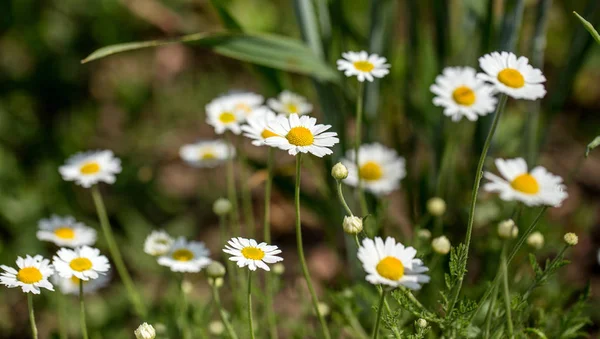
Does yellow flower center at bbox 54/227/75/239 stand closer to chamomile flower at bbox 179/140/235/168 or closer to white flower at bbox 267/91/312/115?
chamomile flower at bbox 179/140/235/168

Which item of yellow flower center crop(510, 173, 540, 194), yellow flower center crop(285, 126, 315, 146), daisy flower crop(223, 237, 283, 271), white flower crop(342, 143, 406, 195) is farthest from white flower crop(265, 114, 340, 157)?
white flower crop(342, 143, 406, 195)

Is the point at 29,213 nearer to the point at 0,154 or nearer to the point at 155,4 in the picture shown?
the point at 0,154

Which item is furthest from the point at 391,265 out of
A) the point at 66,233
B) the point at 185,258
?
the point at 66,233

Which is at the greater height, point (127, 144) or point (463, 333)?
point (127, 144)

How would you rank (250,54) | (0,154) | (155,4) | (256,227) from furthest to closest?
(155,4) < (256,227) < (0,154) < (250,54)

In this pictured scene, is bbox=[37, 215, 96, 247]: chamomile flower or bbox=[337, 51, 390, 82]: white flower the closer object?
bbox=[337, 51, 390, 82]: white flower

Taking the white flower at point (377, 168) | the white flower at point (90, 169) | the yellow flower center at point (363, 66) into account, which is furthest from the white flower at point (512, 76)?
the white flower at point (90, 169)

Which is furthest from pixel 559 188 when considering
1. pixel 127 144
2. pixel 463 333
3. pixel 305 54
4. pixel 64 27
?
pixel 64 27

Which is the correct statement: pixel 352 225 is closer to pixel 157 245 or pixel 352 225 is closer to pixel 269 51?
pixel 157 245
